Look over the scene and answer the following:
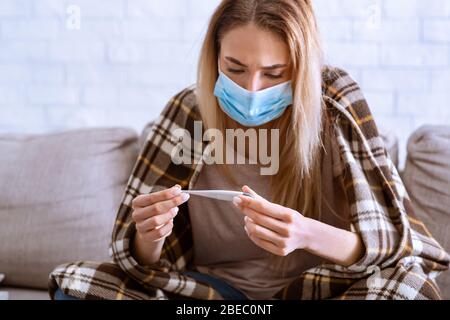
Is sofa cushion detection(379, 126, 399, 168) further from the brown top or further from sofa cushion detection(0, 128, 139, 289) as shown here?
sofa cushion detection(0, 128, 139, 289)

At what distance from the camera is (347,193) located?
1.15 m

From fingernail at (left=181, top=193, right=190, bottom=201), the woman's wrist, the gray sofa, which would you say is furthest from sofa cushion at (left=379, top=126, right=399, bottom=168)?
fingernail at (left=181, top=193, right=190, bottom=201)

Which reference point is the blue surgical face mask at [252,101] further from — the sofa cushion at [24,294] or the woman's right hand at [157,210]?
the sofa cushion at [24,294]

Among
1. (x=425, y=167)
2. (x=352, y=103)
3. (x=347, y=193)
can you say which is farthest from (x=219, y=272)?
(x=425, y=167)

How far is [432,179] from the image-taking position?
4.58 ft

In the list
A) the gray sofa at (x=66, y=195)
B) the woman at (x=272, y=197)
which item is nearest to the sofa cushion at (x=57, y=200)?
the gray sofa at (x=66, y=195)

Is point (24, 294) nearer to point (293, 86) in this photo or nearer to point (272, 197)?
point (272, 197)

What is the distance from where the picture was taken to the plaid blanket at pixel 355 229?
3.62 ft

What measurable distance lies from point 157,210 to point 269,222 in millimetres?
168

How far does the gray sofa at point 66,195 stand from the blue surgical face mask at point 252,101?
40 centimetres

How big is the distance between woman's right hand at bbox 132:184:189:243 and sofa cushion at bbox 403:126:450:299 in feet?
1.94

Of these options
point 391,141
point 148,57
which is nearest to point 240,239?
point 391,141

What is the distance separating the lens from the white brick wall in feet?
5.13
